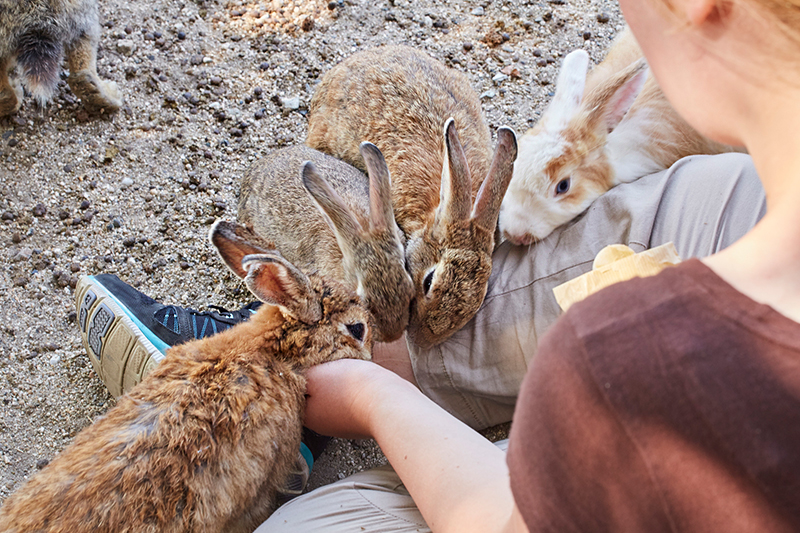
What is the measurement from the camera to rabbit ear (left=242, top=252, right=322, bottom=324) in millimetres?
1435

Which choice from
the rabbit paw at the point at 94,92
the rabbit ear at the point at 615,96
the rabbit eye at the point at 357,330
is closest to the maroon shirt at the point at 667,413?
the rabbit eye at the point at 357,330

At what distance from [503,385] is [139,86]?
7.25ft

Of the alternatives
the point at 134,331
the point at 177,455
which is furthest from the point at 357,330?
the point at 134,331

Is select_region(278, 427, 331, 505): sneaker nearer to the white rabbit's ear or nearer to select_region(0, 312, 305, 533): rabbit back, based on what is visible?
select_region(0, 312, 305, 533): rabbit back

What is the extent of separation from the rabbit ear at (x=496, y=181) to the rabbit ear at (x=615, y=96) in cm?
42

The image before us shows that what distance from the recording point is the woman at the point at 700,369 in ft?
1.81

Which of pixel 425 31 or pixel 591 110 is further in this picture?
pixel 425 31

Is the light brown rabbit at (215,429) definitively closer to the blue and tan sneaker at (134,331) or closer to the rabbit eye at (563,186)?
the blue and tan sneaker at (134,331)

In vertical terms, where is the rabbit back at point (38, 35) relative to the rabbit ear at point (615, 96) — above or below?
below

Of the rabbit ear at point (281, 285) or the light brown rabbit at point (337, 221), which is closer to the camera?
the rabbit ear at point (281, 285)

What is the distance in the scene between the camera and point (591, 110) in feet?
6.31

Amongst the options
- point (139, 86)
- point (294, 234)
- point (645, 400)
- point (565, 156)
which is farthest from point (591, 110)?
point (139, 86)

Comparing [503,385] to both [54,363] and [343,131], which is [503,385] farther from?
[54,363]

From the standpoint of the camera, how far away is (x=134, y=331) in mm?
1906
